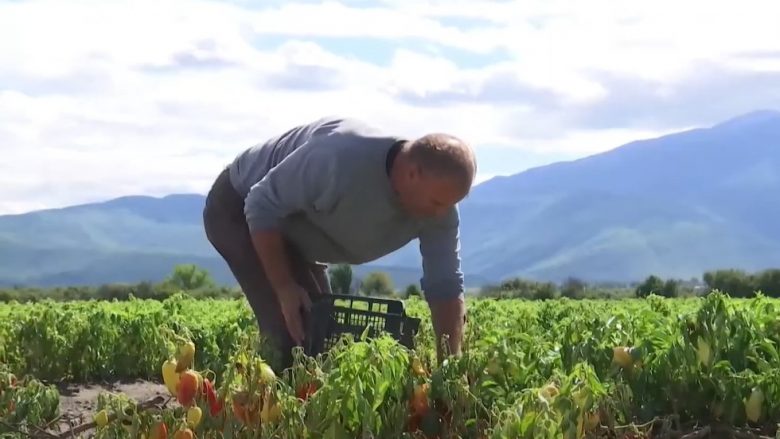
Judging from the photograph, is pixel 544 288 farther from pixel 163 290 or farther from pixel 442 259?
pixel 442 259

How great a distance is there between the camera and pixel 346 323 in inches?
159

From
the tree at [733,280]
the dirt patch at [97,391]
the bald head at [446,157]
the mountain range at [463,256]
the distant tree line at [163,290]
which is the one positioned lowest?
the dirt patch at [97,391]

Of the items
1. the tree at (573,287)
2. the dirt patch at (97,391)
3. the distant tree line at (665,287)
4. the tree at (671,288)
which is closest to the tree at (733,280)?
the distant tree line at (665,287)

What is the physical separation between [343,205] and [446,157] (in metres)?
0.64

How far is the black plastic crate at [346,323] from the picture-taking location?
3.98 m

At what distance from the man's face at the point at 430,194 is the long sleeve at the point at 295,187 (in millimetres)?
293

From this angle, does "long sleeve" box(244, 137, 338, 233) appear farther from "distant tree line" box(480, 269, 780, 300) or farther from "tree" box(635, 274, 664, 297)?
"tree" box(635, 274, 664, 297)

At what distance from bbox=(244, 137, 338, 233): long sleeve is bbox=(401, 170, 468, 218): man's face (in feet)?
0.96

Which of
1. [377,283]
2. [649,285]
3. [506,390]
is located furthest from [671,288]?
[506,390]

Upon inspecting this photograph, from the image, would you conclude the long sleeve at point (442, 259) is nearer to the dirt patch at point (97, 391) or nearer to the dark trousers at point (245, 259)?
the dark trousers at point (245, 259)

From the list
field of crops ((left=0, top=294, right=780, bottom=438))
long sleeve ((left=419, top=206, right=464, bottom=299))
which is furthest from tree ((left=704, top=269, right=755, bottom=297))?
field of crops ((left=0, top=294, right=780, bottom=438))

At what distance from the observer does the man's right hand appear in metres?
4.09

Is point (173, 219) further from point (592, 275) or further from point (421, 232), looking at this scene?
point (421, 232)

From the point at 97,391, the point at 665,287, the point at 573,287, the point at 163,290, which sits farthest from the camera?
the point at 573,287
